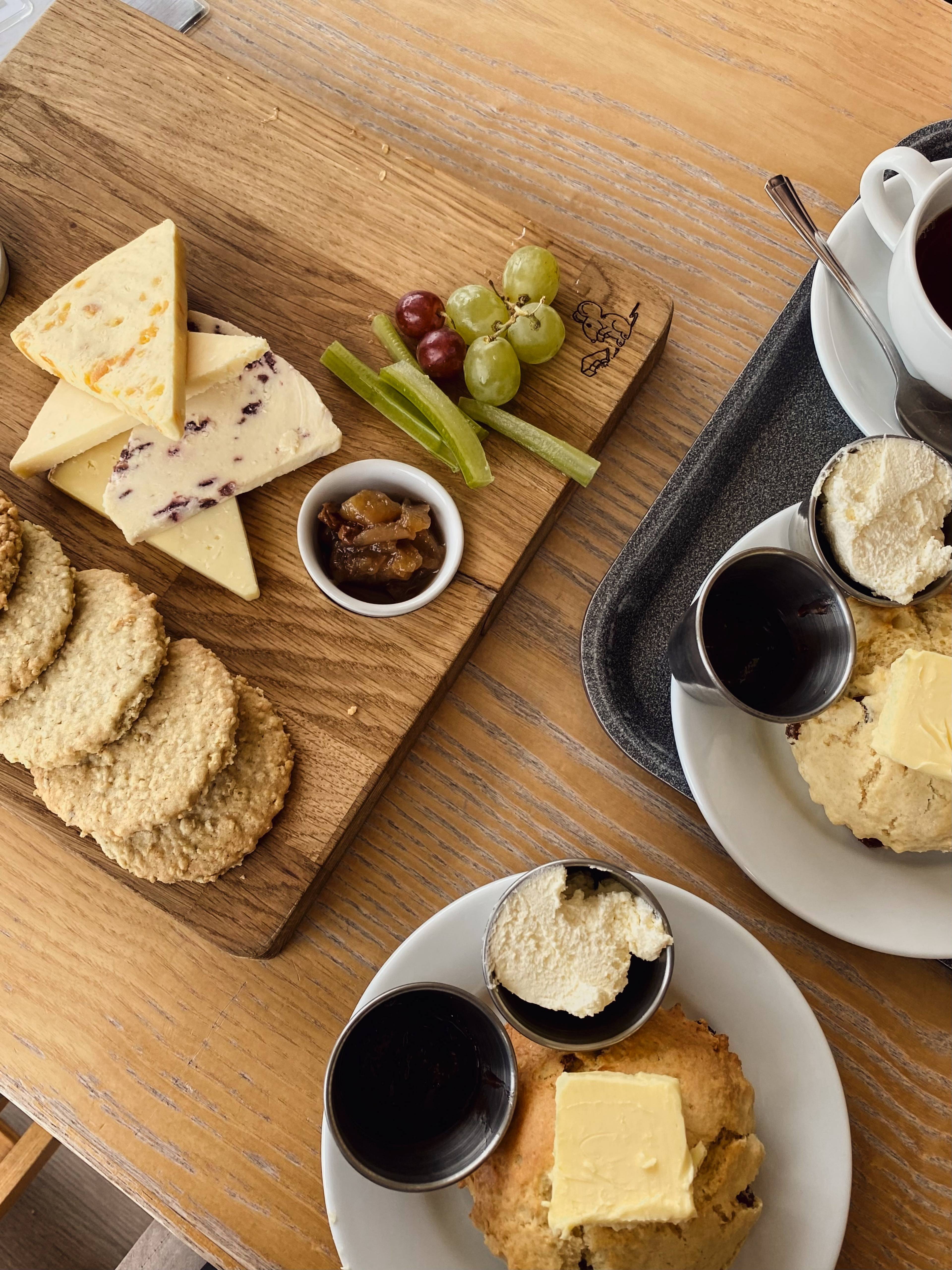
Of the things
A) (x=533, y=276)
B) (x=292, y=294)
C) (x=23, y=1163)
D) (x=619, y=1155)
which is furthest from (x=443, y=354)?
(x=23, y=1163)

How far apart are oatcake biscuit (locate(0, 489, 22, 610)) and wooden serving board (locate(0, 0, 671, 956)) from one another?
11 centimetres

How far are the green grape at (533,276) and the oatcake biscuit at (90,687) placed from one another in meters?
0.73

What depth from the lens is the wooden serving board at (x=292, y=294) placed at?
1.33 m

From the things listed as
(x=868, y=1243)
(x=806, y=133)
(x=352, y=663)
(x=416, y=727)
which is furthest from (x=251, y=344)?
(x=868, y=1243)

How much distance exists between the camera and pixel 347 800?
→ 4.23ft

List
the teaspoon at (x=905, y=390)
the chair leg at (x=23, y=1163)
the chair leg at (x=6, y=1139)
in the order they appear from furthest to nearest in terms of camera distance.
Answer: the chair leg at (x=6, y=1139)
the chair leg at (x=23, y=1163)
the teaspoon at (x=905, y=390)

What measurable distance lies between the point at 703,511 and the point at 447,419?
0.43 m

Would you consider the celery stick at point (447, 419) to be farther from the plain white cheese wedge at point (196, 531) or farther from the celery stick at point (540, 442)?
the plain white cheese wedge at point (196, 531)

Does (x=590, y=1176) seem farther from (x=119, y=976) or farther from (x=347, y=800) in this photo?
(x=119, y=976)

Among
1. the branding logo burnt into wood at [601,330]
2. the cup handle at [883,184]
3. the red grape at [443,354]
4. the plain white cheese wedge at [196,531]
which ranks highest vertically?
the cup handle at [883,184]

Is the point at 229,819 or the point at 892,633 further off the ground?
the point at 892,633

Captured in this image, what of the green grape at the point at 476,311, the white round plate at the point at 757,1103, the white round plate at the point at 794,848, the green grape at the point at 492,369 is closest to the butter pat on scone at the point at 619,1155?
the white round plate at the point at 757,1103

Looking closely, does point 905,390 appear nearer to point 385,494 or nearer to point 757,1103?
point 385,494

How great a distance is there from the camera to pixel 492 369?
1.31m
